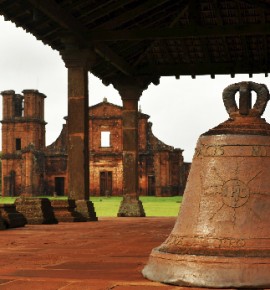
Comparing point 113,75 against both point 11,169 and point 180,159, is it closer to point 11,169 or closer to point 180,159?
point 180,159

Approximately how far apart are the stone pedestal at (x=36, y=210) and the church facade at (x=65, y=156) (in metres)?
33.9

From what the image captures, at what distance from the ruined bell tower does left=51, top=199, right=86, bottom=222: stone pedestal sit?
118ft

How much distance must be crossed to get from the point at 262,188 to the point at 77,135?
30.0 ft

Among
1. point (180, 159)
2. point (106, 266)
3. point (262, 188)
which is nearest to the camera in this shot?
point (262, 188)

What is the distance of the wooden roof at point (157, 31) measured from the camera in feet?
39.2

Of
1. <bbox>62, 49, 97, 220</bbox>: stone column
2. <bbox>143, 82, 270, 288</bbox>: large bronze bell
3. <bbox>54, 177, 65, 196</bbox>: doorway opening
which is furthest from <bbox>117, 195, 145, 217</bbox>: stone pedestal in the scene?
<bbox>54, 177, 65, 196</bbox>: doorway opening

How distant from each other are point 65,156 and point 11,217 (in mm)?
38970

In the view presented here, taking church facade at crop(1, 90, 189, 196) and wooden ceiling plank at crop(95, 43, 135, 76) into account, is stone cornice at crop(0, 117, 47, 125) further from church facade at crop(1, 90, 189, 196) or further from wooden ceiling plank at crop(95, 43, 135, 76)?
Result: wooden ceiling plank at crop(95, 43, 135, 76)

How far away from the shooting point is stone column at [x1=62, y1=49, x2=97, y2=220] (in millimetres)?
12719

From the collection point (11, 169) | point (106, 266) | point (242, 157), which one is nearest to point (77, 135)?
point (106, 266)

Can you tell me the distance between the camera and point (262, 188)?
3.86 meters

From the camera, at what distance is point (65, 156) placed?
4938 centimetres

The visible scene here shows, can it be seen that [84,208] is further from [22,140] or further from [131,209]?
[22,140]

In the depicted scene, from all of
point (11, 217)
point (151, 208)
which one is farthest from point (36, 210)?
point (151, 208)
